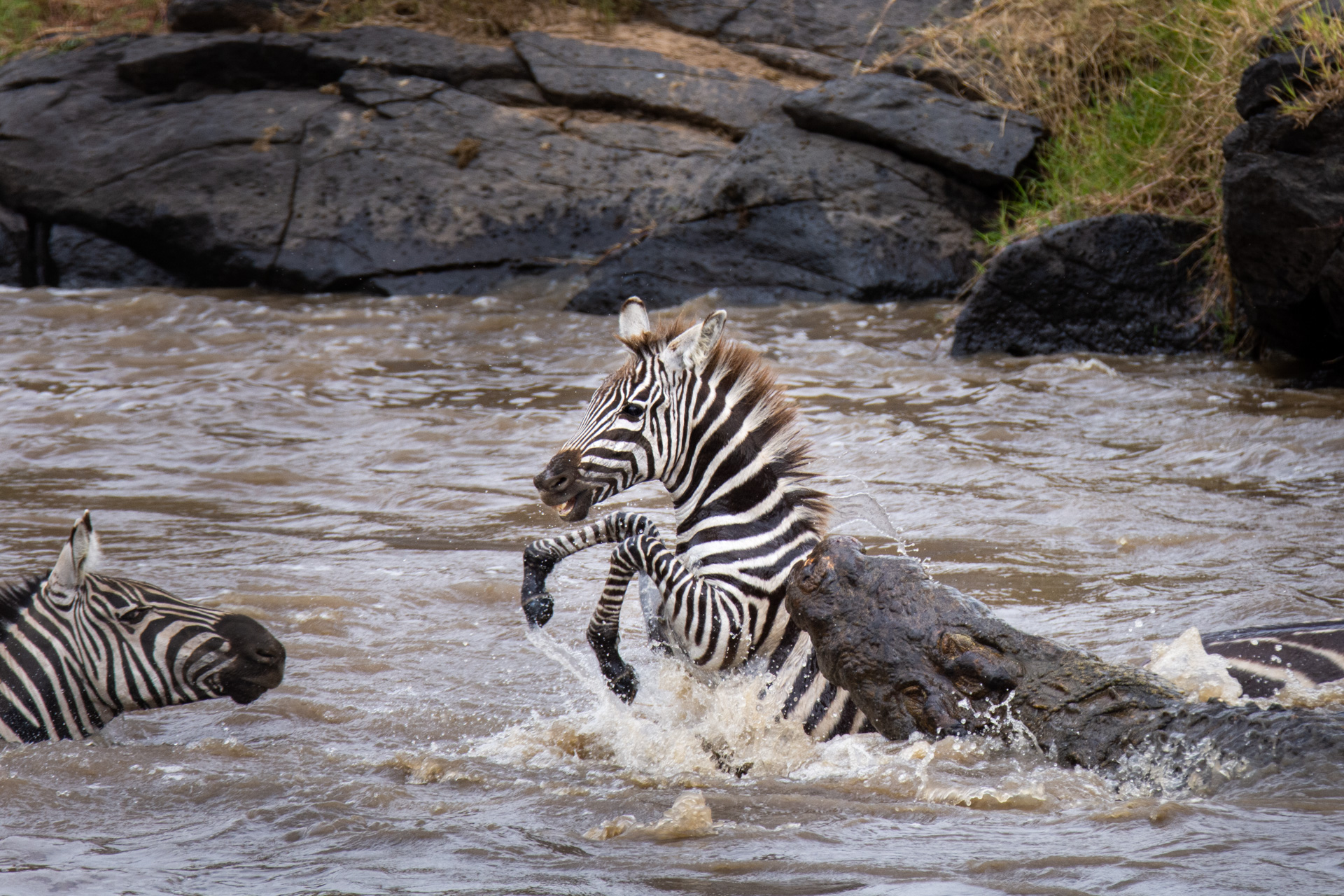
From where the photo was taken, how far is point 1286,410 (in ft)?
26.8

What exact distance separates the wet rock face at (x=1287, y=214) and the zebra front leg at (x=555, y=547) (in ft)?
19.0

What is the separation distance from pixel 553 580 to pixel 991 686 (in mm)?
3037

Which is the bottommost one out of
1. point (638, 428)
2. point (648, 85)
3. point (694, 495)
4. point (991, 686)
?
point (991, 686)

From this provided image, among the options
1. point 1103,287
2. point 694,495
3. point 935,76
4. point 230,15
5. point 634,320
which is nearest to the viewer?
point 694,495

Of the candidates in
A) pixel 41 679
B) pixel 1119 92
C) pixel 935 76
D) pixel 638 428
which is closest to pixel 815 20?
pixel 935 76

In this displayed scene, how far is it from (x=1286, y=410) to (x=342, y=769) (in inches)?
253

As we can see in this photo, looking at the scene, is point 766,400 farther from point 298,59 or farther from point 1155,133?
point 298,59

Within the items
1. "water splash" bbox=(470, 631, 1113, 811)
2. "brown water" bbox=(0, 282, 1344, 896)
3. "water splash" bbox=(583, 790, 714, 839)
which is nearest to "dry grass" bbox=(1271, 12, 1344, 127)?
"brown water" bbox=(0, 282, 1344, 896)

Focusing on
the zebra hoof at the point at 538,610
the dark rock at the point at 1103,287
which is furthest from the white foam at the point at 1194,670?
the dark rock at the point at 1103,287

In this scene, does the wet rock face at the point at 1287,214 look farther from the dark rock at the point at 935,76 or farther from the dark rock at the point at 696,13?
the dark rock at the point at 696,13

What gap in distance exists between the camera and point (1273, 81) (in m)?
8.28

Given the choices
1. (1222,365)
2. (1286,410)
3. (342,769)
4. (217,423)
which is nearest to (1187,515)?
(1286,410)

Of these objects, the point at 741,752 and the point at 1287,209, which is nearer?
the point at 741,752

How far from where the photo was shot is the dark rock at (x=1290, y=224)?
8.12 metres
